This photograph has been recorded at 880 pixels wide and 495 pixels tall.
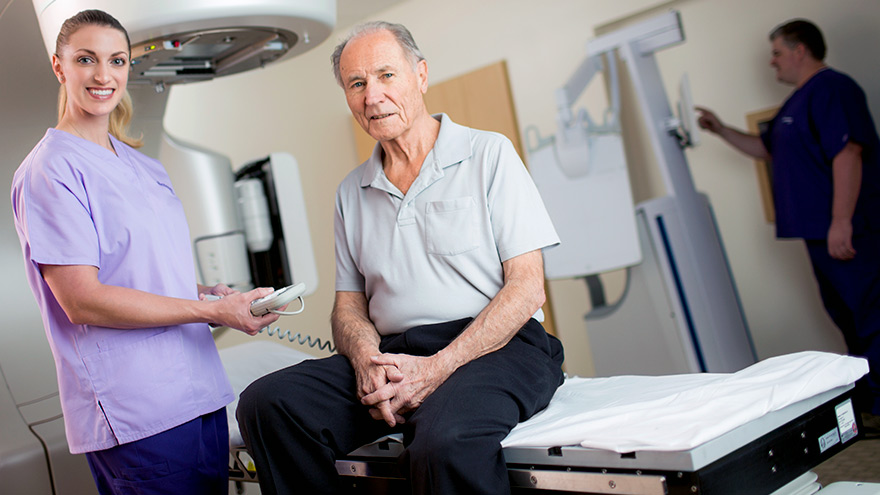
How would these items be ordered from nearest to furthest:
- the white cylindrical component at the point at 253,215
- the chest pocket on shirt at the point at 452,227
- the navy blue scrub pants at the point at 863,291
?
the chest pocket on shirt at the point at 452,227
the white cylindrical component at the point at 253,215
the navy blue scrub pants at the point at 863,291

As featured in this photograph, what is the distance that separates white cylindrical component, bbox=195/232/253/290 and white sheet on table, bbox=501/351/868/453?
1.07 metres

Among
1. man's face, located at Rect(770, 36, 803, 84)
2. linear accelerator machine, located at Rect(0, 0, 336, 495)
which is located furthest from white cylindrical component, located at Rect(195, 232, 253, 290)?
man's face, located at Rect(770, 36, 803, 84)

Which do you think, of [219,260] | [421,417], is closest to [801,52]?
[219,260]

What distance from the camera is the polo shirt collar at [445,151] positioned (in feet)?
5.23

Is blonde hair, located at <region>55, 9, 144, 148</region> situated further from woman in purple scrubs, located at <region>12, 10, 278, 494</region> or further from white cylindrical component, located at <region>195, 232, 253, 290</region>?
white cylindrical component, located at <region>195, 232, 253, 290</region>

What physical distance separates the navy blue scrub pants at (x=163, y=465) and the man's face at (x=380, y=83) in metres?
0.69

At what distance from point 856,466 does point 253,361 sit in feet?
6.14

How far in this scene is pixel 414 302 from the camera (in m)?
1.55

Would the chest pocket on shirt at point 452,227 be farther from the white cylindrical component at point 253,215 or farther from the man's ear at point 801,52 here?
the man's ear at point 801,52

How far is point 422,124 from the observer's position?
5.43ft

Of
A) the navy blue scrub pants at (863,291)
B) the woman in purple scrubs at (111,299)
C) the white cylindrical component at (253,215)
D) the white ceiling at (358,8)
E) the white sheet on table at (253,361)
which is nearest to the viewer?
the woman in purple scrubs at (111,299)

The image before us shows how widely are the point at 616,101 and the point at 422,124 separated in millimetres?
1754

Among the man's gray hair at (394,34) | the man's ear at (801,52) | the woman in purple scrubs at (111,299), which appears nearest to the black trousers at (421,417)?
the woman in purple scrubs at (111,299)

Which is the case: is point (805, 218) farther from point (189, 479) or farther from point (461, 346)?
point (189, 479)
